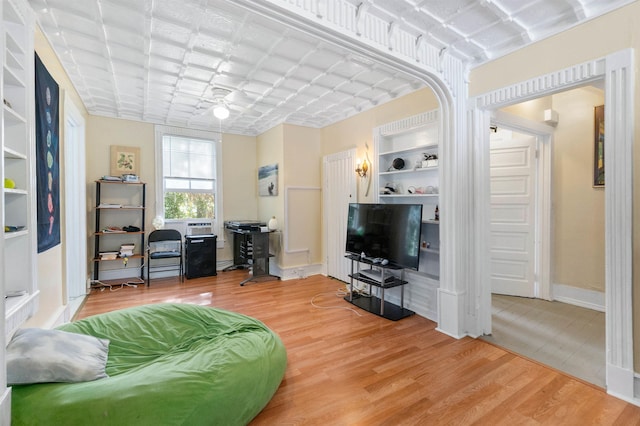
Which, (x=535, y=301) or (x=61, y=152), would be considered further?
(x=535, y=301)

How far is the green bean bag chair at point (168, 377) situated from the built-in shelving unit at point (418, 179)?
1989mm

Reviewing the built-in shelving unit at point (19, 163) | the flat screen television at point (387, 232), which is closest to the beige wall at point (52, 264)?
the built-in shelving unit at point (19, 163)

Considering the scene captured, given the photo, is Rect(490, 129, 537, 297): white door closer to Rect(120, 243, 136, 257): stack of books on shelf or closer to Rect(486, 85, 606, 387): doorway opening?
Rect(486, 85, 606, 387): doorway opening

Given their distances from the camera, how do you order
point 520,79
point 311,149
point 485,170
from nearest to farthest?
point 520,79 → point 485,170 → point 311,149

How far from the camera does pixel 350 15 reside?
6.93 feet

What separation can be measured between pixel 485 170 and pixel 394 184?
4.16ft

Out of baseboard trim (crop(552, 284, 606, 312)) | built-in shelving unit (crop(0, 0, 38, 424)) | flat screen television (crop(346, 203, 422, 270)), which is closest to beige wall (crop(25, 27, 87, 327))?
built-in shelving unit (crop(0, 0, 38, 424))

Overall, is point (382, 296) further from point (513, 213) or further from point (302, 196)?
point (302, 196)

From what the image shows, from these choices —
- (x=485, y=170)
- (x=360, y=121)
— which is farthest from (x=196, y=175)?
(x=485, y=170)

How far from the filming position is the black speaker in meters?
5.13

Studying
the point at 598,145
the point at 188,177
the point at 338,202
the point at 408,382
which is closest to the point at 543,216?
the point at 598,145

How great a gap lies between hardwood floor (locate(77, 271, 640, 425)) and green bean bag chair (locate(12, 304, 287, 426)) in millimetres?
277

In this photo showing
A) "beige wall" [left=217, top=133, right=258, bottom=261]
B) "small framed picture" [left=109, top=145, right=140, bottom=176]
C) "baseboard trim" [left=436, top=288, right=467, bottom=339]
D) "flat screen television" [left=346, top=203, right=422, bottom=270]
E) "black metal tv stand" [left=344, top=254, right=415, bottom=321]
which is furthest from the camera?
"beige wall" [left=217, top=133, right=258, bottom=261]

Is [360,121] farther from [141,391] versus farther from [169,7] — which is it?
[141,391]
